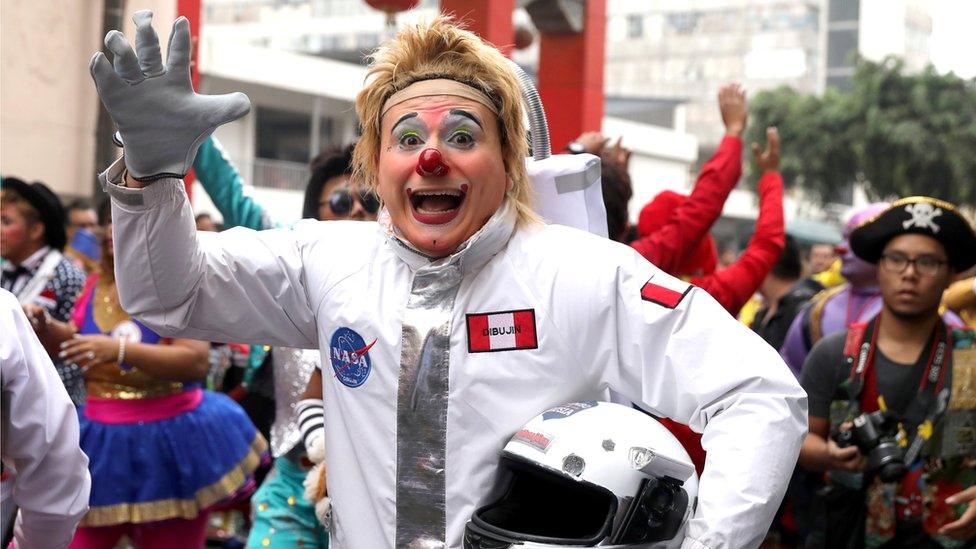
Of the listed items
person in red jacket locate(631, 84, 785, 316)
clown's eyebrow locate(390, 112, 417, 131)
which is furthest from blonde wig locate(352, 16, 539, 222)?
person in red jacket locate(631, 84, 785, 316)

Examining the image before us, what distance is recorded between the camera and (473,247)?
2.86 metres

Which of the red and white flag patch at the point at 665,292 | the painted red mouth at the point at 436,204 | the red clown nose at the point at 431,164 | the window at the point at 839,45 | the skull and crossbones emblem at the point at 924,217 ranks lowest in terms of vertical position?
the red and white flag patch at the point at 665,292

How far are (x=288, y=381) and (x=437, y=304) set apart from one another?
89.0 inches

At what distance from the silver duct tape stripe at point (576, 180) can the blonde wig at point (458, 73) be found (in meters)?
0.26

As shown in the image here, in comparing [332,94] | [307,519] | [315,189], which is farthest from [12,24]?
[332,94]

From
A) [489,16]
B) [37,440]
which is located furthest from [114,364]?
[489,16]

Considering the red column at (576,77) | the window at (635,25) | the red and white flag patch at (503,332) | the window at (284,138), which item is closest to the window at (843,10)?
the window at (635,25)

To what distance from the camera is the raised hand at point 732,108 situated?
16.7 ft

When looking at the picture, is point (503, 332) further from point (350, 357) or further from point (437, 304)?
point (350, 357)

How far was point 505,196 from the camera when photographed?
3.08 meters

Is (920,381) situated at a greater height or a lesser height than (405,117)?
lesser

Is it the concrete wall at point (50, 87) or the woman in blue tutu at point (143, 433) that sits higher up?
the concrete wall at point (50, 87)

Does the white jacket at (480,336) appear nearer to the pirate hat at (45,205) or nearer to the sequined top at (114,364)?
the sequined top at (114,364)

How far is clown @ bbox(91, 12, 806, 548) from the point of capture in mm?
2633
